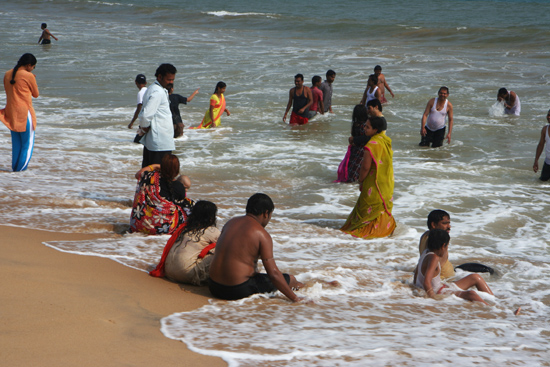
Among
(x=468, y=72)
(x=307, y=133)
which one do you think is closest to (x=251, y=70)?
(x=468, y=72)

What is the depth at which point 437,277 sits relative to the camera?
5.48 meters

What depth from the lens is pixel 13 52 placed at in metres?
27.4

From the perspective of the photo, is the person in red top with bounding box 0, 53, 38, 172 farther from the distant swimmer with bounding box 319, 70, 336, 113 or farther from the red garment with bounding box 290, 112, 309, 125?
the distant swimmer with bounding box 319, 70, 336, 113

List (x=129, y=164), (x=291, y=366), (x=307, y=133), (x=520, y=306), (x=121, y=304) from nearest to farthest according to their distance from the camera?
(x=291, y=366) → (x=121, y=304) → (x=520, y=306) → (x=129, y=164) → (x=307, y=133)

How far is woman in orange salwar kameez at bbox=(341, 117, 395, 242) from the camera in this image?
6.95m

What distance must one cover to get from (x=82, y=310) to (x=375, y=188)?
3.85 meters

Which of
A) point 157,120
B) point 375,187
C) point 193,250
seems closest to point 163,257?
point 193,250

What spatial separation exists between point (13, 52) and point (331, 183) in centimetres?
2211

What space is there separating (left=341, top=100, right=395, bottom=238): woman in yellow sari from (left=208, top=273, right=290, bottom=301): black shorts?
2.41 m

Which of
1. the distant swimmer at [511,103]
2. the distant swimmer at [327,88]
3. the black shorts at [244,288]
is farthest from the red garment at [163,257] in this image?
the distant swimmer at [511,103]

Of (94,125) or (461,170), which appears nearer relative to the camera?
(461,170)

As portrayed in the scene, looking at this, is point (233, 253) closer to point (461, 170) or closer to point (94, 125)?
point (461, 170)

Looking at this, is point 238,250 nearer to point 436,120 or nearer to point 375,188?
point 375,188

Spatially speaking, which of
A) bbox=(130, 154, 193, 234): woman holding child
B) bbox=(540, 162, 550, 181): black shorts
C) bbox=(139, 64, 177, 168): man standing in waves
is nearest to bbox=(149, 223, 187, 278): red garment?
bbox=(130, 154, 193, 234): woman holding child
